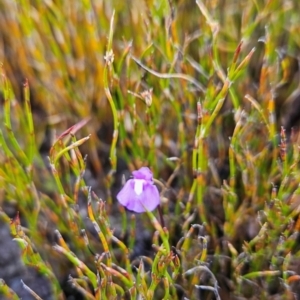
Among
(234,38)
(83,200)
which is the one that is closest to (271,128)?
(234,38)

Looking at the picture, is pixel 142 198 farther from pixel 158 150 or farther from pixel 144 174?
pixel 158 150

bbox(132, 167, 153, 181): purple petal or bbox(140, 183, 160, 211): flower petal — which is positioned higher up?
bbox(132, 167, 153, 181): purple petal

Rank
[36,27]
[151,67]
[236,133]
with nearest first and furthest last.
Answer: [236,133] → [151,67] → [36,27]

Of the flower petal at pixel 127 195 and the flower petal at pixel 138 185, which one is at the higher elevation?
the flower petal at pixel 138 185

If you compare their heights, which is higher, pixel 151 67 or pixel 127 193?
pixel 151 67

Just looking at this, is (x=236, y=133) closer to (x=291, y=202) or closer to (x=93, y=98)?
(x=291, y=202)

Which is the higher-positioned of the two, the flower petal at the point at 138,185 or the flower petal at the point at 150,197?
the flower petal at the point at 138,185

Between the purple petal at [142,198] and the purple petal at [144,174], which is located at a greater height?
the purple petal at [144,174]
